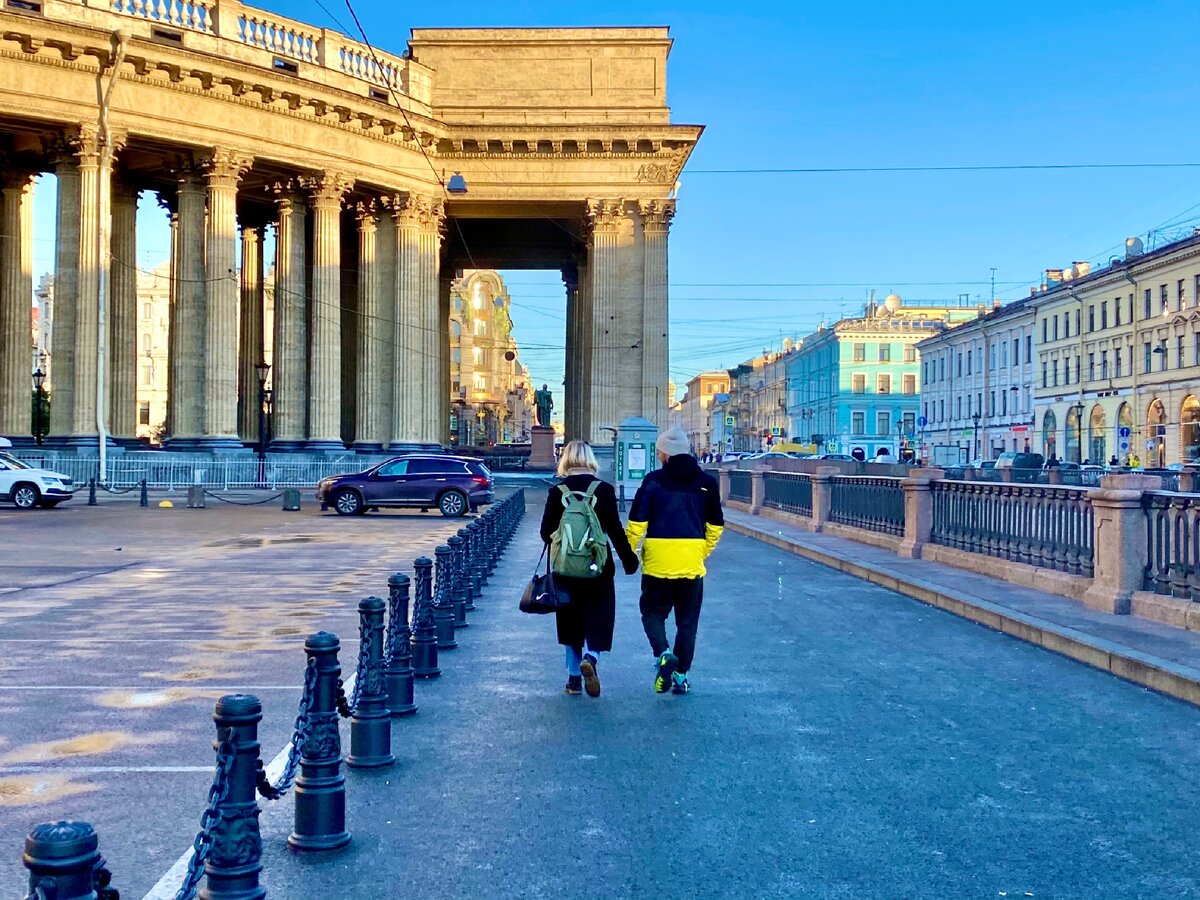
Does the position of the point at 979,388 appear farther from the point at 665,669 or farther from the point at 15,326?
the point at 665,669

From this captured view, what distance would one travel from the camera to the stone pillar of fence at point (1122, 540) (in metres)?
11.4

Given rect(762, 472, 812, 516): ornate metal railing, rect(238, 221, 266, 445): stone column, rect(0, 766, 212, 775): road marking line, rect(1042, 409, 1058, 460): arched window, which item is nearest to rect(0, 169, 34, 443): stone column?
rect(238, 221, 266, 445): stone column

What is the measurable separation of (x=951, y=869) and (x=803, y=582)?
11337 millimetres

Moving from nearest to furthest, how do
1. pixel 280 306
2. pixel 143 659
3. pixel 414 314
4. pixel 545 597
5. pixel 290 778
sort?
pixel 290 778 → pixel 545 597 → pixel 143 659 → pixel 280 306 → pixel 414 314

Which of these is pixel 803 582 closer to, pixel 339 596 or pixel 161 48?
pixel 339 596

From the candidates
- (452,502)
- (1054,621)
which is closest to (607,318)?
(452,502)

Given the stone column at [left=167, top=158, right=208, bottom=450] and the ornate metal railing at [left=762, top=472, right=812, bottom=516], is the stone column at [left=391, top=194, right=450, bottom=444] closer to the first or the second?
the stone column at [left=167, top=158, right=208, bottom=450]

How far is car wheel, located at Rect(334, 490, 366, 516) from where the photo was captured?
3155 centimetres

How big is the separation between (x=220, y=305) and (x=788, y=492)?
21.0 m

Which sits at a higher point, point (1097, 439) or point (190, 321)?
point (190, 321)

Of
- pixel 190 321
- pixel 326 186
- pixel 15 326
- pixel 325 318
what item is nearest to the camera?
pixel 15 326

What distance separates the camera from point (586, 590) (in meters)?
7.94

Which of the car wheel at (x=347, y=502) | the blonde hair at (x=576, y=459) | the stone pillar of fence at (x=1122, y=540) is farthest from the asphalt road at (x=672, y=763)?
the car wheel at (x=347, y=502)

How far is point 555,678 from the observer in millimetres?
9023
